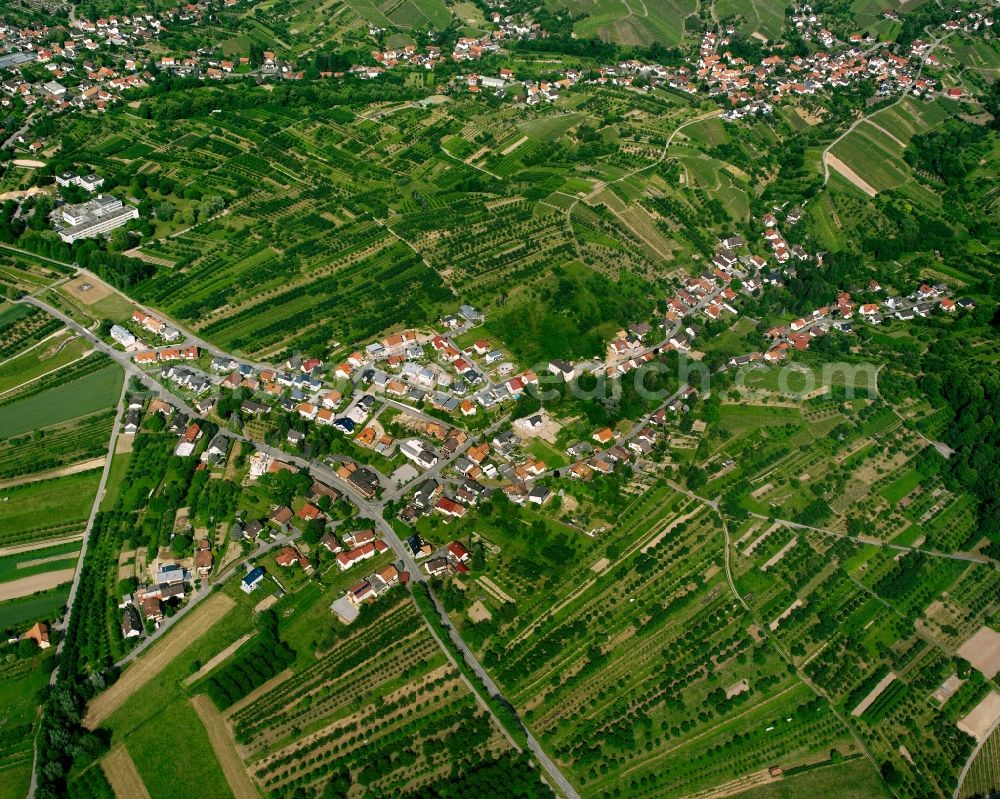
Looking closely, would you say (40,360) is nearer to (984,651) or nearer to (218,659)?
(218,659)

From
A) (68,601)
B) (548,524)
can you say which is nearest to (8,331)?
(68,601)

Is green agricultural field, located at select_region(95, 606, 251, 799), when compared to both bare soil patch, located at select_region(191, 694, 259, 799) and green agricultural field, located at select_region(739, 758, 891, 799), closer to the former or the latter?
bare soil patch, located at select_region(191, 694, 259, 799)

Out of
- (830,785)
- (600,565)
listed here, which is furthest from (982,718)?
(600,565)

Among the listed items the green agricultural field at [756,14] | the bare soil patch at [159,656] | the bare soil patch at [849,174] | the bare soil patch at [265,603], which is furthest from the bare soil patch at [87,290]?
the green agricultural field at [756,14]

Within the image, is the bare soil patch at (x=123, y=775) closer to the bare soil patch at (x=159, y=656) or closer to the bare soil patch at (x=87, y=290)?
the bare soil patch at (x=159, y=656)

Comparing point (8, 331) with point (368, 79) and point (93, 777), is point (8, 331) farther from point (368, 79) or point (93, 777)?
point (368, 79)

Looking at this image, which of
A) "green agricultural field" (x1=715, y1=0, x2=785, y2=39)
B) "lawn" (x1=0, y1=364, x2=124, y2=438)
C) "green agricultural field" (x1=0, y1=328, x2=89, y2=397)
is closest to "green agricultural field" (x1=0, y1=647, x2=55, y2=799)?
"lawn" (x1=0, y1=364, x2=124, y2=438)
